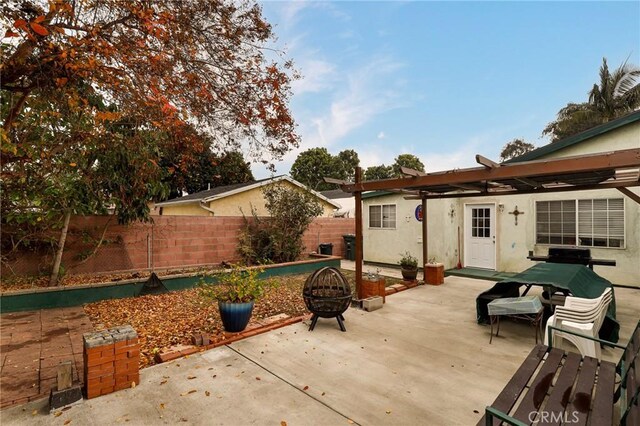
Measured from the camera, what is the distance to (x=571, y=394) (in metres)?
2.37

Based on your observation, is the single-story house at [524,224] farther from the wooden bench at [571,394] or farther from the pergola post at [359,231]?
the wooden bench at [571,394]

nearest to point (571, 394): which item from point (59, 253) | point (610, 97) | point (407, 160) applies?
point (59, 253)

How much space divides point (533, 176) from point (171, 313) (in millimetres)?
6551

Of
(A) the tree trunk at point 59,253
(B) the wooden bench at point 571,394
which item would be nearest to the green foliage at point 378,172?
(A) the tree trunk at point 59,253

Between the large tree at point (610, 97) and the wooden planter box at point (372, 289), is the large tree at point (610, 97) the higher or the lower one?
the higher one

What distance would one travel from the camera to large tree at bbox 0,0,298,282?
330cm

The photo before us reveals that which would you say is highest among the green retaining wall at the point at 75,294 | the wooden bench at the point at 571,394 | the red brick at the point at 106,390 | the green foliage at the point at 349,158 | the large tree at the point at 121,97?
the green foliage at the point at 349,158

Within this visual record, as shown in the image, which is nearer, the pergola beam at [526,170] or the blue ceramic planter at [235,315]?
the pergola beam at [526,170]

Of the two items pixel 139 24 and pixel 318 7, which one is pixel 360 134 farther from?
pixel 139 24

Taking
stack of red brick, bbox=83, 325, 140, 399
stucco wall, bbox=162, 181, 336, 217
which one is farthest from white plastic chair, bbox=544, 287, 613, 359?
stucco wall, bbox=162, 181, 336, 217

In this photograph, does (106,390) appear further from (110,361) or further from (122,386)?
(110,361)

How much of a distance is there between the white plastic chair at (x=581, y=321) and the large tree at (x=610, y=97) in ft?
64.5

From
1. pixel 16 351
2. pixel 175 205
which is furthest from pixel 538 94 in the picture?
pixel 175 205

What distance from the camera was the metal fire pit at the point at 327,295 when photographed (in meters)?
4.92
